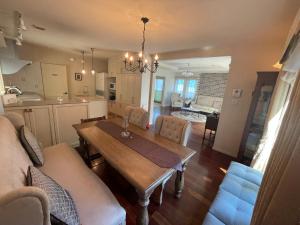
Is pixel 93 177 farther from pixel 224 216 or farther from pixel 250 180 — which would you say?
pixel 250 180

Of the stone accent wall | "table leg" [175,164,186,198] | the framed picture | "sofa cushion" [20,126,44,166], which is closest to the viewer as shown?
"sofa cushion" [20,126,44,166]

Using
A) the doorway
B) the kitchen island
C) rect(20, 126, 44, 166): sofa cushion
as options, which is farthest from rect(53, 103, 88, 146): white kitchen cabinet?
the doorway

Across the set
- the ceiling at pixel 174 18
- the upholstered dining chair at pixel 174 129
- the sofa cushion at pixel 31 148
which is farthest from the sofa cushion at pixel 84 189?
the ceiling at pixel 174 18

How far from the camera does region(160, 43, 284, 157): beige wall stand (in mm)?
2467

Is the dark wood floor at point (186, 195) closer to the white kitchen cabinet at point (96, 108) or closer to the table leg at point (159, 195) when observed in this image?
the table leg at point (159, 195)

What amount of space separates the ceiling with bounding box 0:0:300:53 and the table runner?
170 cm

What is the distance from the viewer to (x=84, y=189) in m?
1.24

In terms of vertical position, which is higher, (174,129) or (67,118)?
(174,129)

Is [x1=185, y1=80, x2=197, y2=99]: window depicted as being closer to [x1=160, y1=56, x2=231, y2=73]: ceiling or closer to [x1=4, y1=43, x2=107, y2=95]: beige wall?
[x1=160, y1=56, x2=231, y2=73]: ceiling

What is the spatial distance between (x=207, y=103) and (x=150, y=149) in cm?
679

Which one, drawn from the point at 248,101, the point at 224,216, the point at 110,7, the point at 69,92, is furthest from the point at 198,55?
the point at 69,92

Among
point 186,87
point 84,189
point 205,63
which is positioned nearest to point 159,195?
point 84,189

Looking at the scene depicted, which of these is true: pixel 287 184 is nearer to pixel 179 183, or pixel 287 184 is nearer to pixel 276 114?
pixel 179 183

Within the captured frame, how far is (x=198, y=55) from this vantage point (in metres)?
3.34
